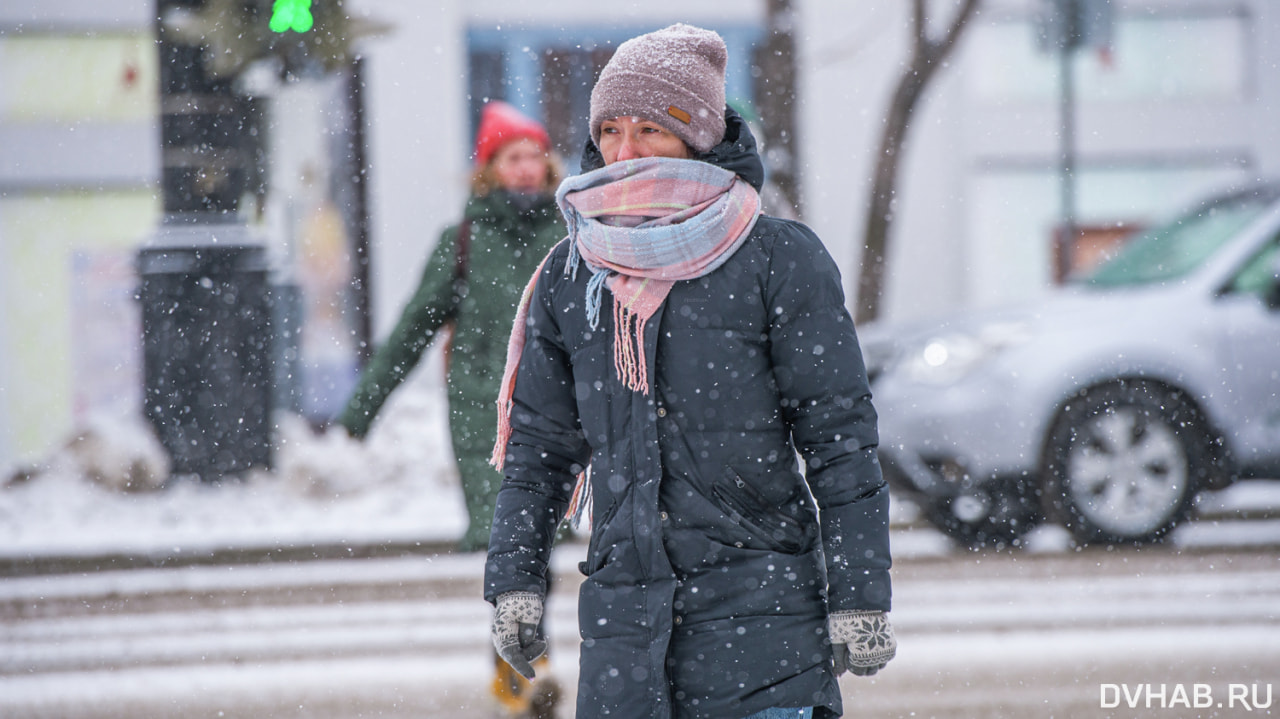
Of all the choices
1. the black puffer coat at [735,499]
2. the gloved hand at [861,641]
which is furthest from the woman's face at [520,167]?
the gloved hand at [861,641]

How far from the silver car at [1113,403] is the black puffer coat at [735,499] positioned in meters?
4.30

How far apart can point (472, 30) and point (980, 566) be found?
29.7ft

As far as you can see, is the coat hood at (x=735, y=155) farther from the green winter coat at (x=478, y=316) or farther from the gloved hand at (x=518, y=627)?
the green winter coat at (x=478, y=316)

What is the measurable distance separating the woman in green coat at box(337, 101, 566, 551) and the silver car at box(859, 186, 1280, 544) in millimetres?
2907

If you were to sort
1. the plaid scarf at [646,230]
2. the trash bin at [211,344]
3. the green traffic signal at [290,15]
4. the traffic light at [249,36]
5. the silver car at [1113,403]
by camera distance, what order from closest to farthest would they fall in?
1. the plaid scarf at [646,230]
2. the green traffic signal at [290,15]
3. the silver car at [1113,403]
4. the traffic light at [249,36]
5. the trash bin at [211,344]

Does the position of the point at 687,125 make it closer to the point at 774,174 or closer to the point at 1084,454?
the point at 1084,454

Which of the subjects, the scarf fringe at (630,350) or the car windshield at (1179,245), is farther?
the car windshield at (1179,245)

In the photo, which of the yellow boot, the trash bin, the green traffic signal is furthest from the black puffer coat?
the trash bin

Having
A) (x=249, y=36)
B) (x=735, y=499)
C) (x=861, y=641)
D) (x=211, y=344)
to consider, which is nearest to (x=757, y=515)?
(x=735, y=499)

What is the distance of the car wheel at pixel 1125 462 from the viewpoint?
620cm

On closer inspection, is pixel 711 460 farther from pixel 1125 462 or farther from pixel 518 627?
pixel 1125 462

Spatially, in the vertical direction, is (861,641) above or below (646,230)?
below

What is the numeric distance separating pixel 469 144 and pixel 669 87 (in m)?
11.3

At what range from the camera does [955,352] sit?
21.1 feet
